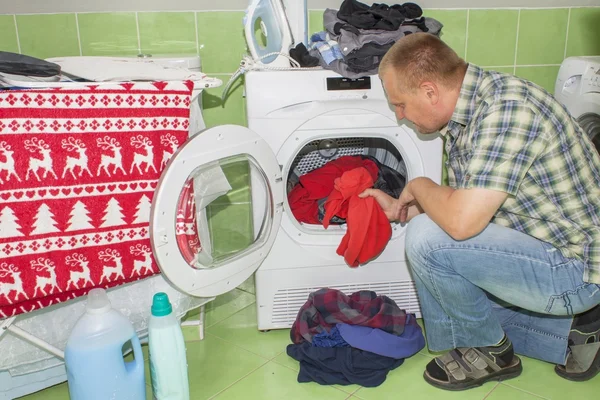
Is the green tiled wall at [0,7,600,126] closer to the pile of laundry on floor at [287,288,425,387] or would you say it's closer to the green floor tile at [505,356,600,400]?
the pile of laundry on floor at [287,288,425,387]

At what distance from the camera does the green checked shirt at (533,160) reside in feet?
4.35

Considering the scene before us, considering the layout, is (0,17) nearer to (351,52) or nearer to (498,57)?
(351,52)

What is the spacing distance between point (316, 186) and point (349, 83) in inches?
14.4

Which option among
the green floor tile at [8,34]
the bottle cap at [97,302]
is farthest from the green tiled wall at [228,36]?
the bottle cap at [97,302]

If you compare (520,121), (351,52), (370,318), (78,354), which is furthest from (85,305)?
(520,121)

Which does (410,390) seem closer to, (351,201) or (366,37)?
(351,201)

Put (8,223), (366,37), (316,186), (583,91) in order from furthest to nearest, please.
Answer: (583,91) → (316,186) → (366,37) → (8,223)

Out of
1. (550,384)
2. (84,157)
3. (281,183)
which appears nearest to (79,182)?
(84,157)

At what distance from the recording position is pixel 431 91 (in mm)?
1467

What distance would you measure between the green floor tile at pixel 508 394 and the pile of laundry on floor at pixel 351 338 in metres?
0.26

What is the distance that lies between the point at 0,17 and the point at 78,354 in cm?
147

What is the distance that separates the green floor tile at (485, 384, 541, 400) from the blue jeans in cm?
13

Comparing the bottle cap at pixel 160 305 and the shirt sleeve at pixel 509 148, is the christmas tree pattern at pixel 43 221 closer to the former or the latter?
the bottle cap at pixel 160 305

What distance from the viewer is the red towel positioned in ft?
4.25
